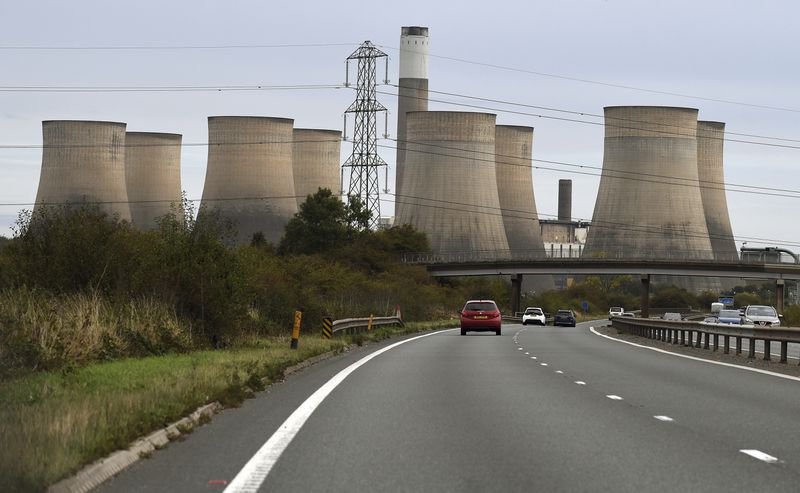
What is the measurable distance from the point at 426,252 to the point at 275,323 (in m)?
75.0

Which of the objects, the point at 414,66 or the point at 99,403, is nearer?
the point at 99,403

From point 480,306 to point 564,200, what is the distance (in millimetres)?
135199

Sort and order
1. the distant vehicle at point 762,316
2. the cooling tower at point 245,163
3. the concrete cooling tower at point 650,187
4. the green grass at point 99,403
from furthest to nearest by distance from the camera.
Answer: the concrete cooling tower at point 650,187 → the cooling tower at point 245,163 → the distant vehicle at point 762,316 → the green grass at point 99,403

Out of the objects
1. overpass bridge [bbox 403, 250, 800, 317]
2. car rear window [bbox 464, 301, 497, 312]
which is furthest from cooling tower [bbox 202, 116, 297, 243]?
car rear window [bbox 464, 301, 497, 312]

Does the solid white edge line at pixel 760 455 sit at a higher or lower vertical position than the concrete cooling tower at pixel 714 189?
lower

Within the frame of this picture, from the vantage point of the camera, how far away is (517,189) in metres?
114

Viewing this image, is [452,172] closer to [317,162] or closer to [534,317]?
[534,317]

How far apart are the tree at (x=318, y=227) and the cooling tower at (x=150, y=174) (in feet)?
33.6

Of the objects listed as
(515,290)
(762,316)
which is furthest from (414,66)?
(762,316)

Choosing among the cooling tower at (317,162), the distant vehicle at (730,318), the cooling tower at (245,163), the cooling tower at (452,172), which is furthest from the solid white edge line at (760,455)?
the cooling tower at (317,162)

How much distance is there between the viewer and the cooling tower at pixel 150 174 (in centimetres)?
10644

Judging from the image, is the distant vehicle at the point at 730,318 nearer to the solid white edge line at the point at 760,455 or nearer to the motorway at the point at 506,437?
the motorway at the point at 506,437

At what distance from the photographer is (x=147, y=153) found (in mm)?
107688

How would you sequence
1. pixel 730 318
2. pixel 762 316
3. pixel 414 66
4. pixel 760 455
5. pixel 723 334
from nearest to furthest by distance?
1. pixel 760 455
2. pixel 723 334
3. pixel 762 316
4. pixel 730 318
5. pixel 414 66
